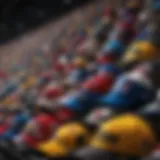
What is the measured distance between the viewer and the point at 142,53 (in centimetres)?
65

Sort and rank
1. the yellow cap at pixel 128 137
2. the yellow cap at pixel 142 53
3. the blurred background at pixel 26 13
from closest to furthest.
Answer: the yellow cap at pixel 128 137, the yellow cap at pixel 142 53, the blurred background at pixel 26 13

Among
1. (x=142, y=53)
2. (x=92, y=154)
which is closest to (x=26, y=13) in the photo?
(x=142, y=53)

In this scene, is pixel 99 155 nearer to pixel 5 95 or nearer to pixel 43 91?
pixel 43 91

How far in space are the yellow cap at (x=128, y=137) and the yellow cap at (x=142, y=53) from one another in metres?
0.14

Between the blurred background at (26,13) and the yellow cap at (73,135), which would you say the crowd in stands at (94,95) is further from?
the blurred background at (26,13)

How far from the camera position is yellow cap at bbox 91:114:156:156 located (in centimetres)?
49

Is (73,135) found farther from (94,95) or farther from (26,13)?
(26,13)

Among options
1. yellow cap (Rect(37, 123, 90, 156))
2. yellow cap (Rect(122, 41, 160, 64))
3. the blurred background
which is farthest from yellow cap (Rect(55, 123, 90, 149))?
the blurred background

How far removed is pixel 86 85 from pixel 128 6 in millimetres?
269

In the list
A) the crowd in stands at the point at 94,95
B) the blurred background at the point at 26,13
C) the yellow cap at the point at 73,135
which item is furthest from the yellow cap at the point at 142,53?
the blurred background at the point at 26,13

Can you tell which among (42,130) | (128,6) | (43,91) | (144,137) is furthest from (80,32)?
(144,137)

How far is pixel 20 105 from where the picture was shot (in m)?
0.76

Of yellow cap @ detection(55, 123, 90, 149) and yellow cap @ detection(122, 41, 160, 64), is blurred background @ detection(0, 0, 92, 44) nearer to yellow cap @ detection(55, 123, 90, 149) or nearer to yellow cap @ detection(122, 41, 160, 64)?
yellow cap @ detection(122, 41, 160, 64)

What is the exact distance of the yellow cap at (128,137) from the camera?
49cm
